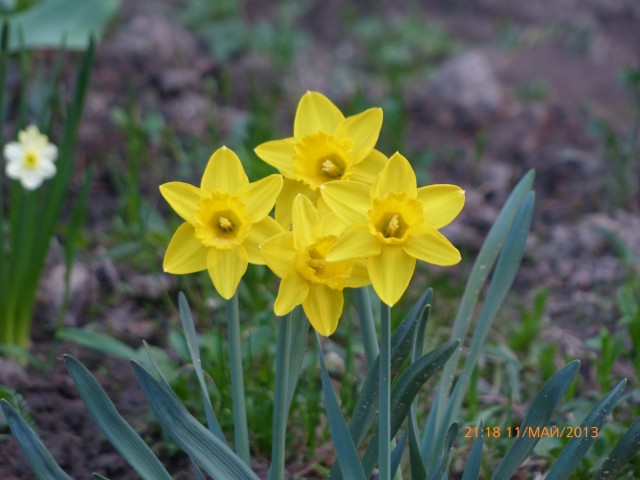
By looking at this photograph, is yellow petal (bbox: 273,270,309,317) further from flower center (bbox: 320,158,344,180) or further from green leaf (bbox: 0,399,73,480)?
green leaf (bbox: 0,399,73,480)

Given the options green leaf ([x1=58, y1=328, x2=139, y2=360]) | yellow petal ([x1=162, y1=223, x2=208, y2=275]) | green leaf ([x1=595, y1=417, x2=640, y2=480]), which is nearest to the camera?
yellow petal ([x1=162, y1=223, x2=208, y2=275])

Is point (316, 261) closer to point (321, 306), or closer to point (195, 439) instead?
point (321, 306)

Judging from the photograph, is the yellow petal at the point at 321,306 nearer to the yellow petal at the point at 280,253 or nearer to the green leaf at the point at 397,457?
the yellow petal at the point at 280,253

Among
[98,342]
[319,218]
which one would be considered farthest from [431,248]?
[98,342]

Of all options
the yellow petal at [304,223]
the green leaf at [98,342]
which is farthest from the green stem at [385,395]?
the green leaf at [98,342]

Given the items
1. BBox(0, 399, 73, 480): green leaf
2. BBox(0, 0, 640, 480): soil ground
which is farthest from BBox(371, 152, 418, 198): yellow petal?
BBox(0, 0, 640, 480): soil ground

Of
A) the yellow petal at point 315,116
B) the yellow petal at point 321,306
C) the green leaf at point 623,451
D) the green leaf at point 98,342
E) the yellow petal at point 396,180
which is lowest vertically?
the green leaf at point 623,451
